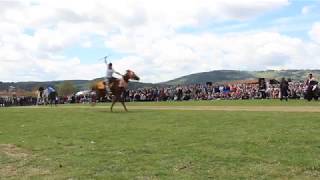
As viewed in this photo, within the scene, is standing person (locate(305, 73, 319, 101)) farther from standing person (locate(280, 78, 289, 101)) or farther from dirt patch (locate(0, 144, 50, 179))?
dirt patch (locate(0, 144, 50, 179))

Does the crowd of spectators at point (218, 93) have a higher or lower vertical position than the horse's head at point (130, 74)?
lower

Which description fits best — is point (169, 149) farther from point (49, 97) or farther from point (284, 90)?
point (49, 97)

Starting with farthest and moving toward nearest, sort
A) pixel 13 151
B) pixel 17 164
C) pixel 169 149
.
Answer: pixel 13 151, pixel 169 149, pixel 17 164

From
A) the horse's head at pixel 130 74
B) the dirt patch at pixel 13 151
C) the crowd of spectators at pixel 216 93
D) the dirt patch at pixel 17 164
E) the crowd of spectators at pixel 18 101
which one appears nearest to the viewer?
the dirt patch at pixel 17 164

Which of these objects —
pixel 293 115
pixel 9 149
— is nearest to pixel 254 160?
pixel 9 149

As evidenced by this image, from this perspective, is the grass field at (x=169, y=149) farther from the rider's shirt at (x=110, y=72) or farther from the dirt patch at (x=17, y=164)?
the rider's shirt at (x=110, y=72)

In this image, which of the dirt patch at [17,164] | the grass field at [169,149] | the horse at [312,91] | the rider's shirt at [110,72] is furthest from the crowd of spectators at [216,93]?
the dirt patch at [17,164]

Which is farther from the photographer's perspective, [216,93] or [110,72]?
[216,93]

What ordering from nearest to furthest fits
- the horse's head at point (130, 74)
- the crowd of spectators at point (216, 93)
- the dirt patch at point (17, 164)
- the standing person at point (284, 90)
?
the dirt patch at point (17, 164), the horse's head at point (130, 74), the standing person at point (284, 90), the crowd of spectators at point (216, 93)

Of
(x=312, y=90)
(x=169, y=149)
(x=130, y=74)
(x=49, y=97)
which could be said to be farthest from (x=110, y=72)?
(x=49, y=97)

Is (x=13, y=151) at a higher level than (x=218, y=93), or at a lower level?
lower

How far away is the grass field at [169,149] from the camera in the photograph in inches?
479

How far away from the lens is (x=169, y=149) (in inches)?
589

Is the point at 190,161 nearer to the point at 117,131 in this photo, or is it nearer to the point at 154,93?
the point at 117,131
